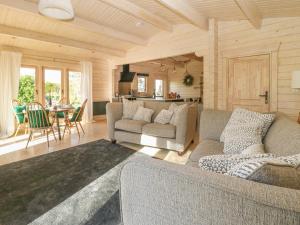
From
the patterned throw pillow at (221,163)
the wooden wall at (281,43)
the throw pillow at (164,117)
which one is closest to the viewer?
the patterned throw pillow at (221,163)

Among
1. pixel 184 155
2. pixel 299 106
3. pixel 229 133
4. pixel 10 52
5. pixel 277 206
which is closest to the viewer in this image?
pixel 277 206

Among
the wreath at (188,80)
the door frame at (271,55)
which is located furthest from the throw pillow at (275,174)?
the wreath at (188,80)

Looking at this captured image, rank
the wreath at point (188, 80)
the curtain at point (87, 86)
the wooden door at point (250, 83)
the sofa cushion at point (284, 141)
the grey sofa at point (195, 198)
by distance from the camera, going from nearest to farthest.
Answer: the grey sofa at point (195, 198), the sofa cushion at point (284, 141), the wooden door at point (250, 83), the curtain at point (87, 86), the wreath at point (188, 80)

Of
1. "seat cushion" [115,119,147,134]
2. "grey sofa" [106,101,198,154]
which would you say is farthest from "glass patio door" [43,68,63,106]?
"seat cushion" [115,119,147,134]

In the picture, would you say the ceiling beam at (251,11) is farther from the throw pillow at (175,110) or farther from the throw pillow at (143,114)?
the throw pillow at (143,114)

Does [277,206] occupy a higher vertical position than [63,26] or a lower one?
lower

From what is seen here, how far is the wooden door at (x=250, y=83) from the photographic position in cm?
418

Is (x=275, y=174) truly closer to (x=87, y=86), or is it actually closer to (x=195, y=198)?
(x=195, y=198)

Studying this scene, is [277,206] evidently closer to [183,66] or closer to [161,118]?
[161,118]

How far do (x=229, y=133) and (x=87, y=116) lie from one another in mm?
6148

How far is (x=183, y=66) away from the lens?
392 inches

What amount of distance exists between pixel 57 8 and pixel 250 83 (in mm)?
4003

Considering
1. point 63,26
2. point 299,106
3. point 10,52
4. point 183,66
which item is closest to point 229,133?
point 299,106

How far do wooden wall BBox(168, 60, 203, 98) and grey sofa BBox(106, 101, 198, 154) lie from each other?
18.9 feet
